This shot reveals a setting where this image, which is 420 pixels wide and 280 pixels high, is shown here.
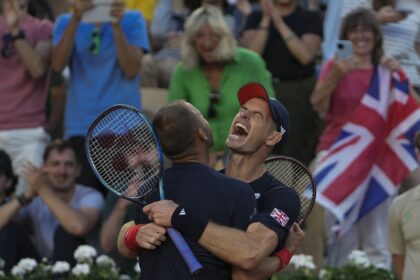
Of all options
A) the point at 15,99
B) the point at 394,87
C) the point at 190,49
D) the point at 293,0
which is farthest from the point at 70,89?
the point at 394,87

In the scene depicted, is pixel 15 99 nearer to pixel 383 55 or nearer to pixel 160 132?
pixel 383 55

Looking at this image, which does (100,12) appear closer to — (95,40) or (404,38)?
(95,40)

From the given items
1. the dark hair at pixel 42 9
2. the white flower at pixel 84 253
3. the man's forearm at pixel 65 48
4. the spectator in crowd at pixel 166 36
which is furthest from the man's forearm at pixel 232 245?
the dark hair at pixel 42 9

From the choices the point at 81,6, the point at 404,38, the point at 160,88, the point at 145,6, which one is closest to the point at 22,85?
the point at 81,6

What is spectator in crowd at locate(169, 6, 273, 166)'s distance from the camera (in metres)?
9.09

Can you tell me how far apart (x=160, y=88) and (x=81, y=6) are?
1.39 meters

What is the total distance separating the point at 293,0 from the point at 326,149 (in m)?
1.29

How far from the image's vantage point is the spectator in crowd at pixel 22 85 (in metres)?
9.73

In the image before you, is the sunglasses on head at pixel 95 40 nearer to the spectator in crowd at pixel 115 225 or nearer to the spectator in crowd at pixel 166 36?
the spectator in crowd at pixel 166 36

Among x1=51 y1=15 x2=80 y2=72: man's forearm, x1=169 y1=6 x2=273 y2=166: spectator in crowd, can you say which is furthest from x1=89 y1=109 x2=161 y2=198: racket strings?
x1=51 y1=15 x2=80 y2=72: man's forearm

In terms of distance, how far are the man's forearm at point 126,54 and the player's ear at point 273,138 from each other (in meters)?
4.12

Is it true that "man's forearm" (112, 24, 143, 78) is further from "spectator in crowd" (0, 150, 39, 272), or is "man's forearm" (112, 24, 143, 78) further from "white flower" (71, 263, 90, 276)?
"white flower" (71, 263, 90, 276)

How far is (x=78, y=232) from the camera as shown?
8.99 metres

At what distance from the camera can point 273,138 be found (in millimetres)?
5406
